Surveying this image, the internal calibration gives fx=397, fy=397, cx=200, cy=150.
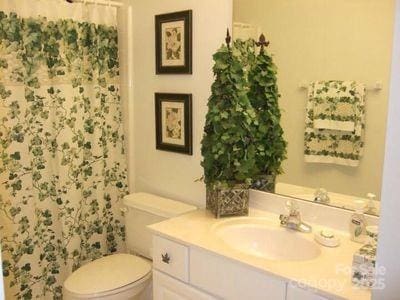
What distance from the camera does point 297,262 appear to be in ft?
4.63

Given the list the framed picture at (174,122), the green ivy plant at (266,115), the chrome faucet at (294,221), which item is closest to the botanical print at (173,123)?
the framed picture at (174,122)

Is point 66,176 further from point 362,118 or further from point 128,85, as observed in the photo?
point 362,118

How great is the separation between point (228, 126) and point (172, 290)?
753 mm

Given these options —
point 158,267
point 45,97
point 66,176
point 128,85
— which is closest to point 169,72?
point 128,85

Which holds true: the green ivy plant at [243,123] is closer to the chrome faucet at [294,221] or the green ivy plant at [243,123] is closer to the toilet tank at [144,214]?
the chrome faucet at [294,221]

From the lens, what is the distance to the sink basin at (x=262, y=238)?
166cm

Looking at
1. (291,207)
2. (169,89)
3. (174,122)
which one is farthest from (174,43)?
(291,207)

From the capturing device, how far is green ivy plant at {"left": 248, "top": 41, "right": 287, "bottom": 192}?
187 centimetres

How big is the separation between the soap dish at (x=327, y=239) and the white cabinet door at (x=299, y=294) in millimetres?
326

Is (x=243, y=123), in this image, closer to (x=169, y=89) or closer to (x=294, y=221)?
(x=294, y=221)

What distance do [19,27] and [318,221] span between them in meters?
1.74

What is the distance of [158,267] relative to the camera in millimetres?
1770

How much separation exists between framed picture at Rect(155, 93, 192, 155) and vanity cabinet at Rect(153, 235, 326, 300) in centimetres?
65

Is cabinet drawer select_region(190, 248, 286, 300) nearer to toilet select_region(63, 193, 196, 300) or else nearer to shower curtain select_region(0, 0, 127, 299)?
toilet select_region(63, 193, 196, 300)
